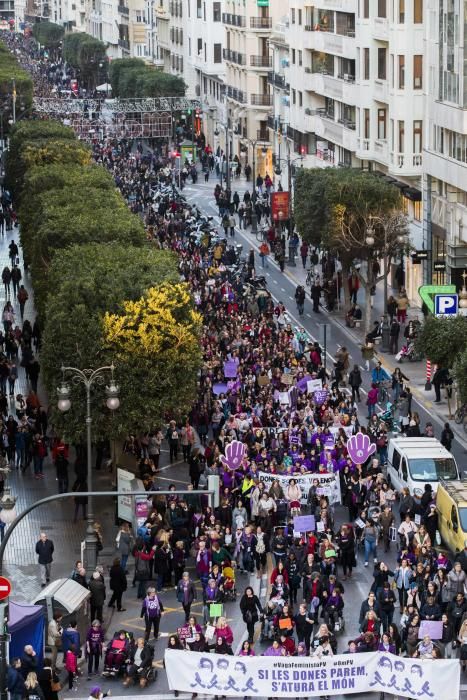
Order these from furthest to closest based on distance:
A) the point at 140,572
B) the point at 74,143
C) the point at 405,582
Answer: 1. the point at 74,143
2. the point at 140,572
3. the point at 405,582

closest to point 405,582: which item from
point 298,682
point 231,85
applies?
point 298,682

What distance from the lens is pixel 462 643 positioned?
1460 inches

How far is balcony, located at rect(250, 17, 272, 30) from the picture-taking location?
13350cm

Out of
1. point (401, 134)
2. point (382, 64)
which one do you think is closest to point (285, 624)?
point (401, 134)

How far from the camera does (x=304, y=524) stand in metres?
43.2

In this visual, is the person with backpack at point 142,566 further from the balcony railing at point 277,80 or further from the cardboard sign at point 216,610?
the balcony railing at point 277,80

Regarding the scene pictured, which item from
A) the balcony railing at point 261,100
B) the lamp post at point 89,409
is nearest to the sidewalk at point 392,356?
the lamp post at point 89,409

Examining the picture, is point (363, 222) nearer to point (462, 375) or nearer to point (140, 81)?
point (462, 375)

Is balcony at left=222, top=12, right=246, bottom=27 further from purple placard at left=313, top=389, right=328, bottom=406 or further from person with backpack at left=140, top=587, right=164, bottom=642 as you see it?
person with backpack at left=140, top=587, right=164, bottom=642

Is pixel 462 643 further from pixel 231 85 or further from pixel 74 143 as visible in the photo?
pixel 231 85

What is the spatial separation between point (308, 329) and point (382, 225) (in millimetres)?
5041

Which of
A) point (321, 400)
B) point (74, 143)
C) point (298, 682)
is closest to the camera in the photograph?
point (298, 682)

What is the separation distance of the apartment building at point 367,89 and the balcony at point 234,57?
2383cm

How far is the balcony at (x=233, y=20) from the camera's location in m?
137
